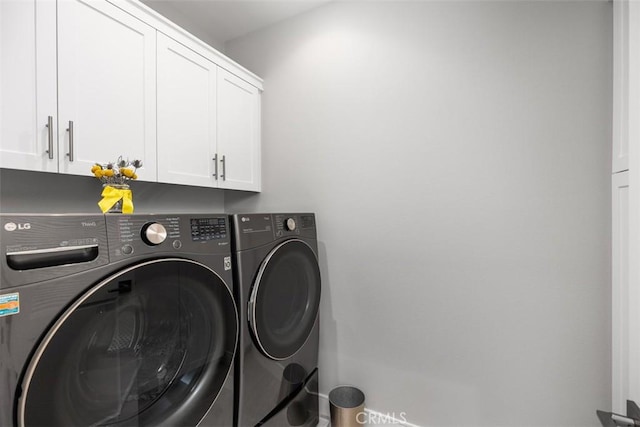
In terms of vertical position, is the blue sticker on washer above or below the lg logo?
below

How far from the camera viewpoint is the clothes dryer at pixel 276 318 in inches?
45.5

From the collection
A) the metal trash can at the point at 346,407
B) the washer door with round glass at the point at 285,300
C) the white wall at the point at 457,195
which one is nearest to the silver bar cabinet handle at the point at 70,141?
the washer door with round glass at the point at 285,300

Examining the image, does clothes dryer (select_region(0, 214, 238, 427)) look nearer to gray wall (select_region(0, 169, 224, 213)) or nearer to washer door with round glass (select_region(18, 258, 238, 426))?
washer door with round glass (select_region(18, 258, 238, 426))

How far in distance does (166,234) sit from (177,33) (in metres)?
1.15

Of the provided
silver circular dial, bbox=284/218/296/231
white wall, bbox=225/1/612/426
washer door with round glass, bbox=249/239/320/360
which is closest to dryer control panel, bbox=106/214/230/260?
washer door with round glass, bbox=249/239/320/360

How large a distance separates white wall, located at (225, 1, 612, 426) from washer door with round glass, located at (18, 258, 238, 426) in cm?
91

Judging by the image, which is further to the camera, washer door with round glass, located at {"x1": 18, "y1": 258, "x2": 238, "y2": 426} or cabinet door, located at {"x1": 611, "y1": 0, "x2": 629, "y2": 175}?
cabinet door, located at {"x1": 611, "y1": 0, "x2": 629, "y2": 175}

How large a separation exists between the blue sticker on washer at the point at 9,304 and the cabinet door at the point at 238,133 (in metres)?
1.18

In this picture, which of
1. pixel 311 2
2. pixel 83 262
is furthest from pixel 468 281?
pixel 311 2

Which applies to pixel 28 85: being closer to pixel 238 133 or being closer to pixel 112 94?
pixel 112 94

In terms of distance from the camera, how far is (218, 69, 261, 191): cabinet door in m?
1.72

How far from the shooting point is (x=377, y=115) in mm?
1658

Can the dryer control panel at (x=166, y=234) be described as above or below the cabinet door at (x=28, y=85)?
below

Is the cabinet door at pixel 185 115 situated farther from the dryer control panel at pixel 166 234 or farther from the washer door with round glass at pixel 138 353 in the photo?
the washer door with round glass at pixel 138 353
